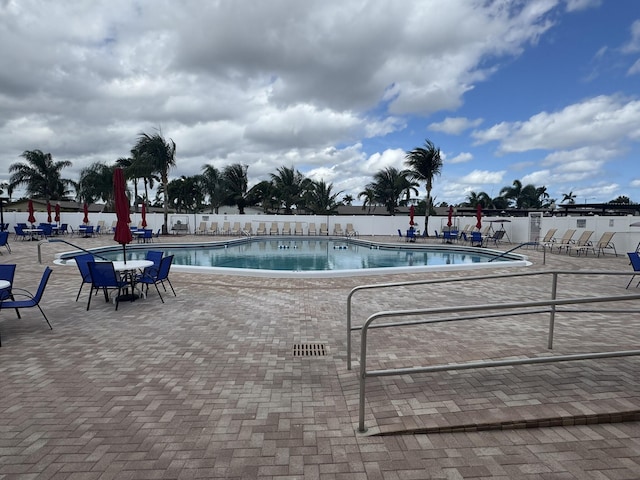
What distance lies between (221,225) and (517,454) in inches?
979

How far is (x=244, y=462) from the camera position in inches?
85.6

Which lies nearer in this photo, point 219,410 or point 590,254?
point 219,410

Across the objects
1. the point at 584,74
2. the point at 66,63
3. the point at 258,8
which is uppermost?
the point at 66,63

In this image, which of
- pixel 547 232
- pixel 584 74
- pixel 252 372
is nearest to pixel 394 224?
pixel 547 232

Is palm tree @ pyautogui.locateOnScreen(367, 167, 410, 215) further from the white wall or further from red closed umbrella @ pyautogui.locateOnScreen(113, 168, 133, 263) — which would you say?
red closed umbrella @ pyautogui.locateOnScreen(113, 168, 133, 263)

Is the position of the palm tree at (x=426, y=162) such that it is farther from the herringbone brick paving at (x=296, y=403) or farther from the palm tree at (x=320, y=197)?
the herringbone brick paving at (x=296, y=403)

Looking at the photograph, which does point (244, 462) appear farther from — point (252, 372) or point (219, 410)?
point (252, 372)

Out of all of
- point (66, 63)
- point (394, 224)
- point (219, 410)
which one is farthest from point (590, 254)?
point (66, 63)

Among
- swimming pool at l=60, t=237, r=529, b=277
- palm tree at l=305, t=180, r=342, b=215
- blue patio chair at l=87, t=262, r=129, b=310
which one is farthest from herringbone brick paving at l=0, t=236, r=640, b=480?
palm tree at l=305, t=180, r=342, b=215

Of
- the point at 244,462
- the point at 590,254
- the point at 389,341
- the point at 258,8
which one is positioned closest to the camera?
the point at 244,462

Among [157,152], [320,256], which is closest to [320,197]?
[157,152]

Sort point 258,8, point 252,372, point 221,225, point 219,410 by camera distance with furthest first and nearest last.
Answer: point 221,225 → point 258,8 → point 252,372 → point 219,410

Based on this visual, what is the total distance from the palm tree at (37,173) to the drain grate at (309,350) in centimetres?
3567

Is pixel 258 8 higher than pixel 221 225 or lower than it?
higher
